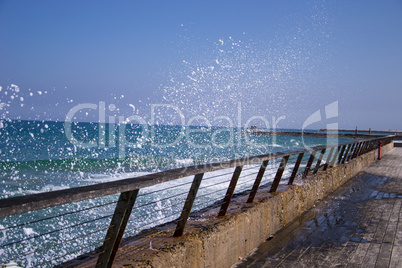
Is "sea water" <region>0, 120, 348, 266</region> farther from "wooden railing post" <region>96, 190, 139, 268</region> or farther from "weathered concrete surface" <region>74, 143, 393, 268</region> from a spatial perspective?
"weathered concrete surface" <region>74, 143, 393, 268</region>

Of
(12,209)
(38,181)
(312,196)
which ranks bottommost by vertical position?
(38,181)

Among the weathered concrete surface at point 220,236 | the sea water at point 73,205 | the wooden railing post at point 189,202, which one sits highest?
the wooden railing post at point 189,202

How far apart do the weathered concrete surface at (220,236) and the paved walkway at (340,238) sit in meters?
0.18

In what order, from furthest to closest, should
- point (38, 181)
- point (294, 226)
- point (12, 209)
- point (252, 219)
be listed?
point (38, 181) < point (294, 226) < point (252, 219) < point (12, 209)

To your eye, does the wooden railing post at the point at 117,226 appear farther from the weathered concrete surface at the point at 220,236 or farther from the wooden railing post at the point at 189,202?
the wooden railing post at the point at 189,202

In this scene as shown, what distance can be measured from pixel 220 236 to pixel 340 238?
2243 millimetres

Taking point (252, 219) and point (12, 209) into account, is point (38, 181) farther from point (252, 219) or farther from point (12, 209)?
point (12, 209)

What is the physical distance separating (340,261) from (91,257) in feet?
9.21

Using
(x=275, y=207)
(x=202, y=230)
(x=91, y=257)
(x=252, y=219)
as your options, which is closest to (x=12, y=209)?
(x=91, y=257)

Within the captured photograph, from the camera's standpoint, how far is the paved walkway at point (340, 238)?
4.38 m

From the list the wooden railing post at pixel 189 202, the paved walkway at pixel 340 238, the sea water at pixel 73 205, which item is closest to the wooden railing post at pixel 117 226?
the sea water at pixel 73 205

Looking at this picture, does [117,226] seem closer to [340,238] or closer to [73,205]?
[340,238]

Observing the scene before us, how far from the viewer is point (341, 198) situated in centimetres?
866

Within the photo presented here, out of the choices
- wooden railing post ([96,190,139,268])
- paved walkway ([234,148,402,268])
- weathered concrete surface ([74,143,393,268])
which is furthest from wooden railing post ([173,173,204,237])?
paved walkway ([234,148,402,268])
